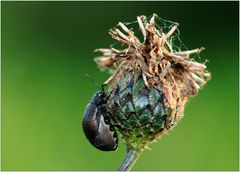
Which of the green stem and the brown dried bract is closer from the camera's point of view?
the green stem

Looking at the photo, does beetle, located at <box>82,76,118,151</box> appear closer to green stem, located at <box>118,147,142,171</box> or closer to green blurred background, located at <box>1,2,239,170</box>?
green stem, located at <box>118,147,142,171</box>

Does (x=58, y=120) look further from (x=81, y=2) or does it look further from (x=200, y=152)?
(x=81, y=2)

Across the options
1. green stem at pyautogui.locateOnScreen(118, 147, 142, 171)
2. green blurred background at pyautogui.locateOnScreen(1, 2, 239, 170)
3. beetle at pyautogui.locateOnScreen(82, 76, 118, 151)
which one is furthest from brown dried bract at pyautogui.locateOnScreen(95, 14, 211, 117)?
green blurred background at pyautogui.locateOnScreen(1, 2, 239, 170)

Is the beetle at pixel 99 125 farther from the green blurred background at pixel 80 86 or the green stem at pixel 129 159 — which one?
the green blurred background at pixel 80 86

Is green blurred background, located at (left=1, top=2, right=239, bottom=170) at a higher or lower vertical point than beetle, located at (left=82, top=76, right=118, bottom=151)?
higher

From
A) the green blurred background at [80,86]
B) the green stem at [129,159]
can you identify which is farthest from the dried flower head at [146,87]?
the green blurred background at [80,86]

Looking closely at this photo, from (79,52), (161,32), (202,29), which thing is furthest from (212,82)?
(161,32)

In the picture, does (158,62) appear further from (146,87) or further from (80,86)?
(80,86)

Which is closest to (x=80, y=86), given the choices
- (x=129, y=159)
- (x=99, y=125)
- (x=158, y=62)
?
(x=99, y=125)
